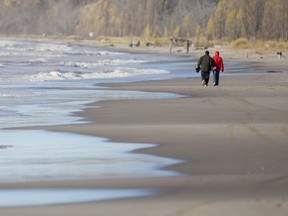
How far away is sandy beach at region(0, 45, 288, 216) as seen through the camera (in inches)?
324

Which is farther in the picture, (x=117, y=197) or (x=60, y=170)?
(x=60, y=170)

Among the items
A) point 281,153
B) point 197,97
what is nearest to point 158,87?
point 197,97

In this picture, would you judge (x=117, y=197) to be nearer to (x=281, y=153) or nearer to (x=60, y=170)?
(x=60, y=170)

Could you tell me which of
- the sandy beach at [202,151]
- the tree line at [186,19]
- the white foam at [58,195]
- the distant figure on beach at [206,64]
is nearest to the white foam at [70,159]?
the sandy beach at [202,151]

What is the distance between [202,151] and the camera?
1223cm

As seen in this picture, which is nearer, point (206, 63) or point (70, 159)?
point (70, 159)

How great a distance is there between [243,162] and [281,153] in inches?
37.4

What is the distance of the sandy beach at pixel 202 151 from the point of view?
8.23m

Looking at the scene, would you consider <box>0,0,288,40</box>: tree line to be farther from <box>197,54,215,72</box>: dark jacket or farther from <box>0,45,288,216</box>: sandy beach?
<box>0,45,288,216</box>: sandy beach

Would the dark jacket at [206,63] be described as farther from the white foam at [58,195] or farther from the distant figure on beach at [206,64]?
the white foam at [58,195]

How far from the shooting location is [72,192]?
360 inches

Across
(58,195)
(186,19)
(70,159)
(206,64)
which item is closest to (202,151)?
(70,159)

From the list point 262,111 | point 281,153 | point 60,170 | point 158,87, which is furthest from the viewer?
point 158,87

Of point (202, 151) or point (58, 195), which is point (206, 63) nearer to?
point (202, 151)
